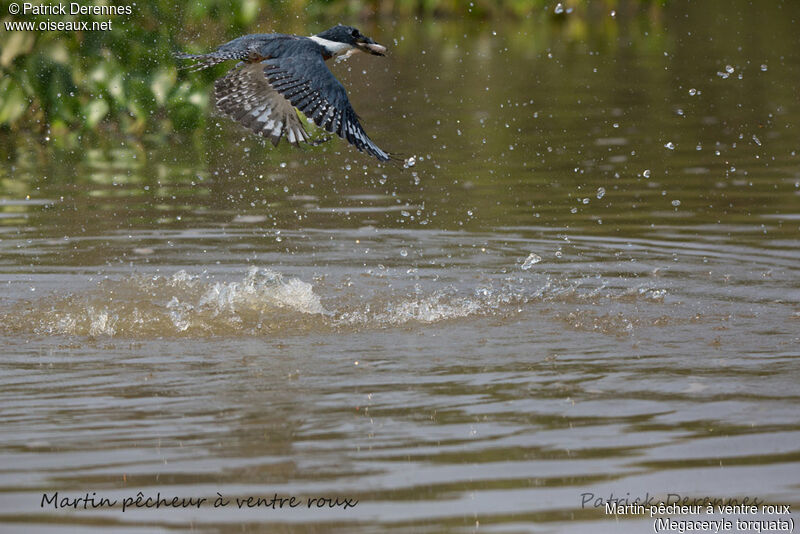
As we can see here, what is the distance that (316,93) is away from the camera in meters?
6.38

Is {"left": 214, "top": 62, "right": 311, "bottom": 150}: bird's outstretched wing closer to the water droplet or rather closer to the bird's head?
the bird's head

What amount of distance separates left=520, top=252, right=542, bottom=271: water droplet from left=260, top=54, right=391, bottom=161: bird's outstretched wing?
5.40 feet

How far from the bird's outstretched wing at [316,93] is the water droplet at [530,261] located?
1.65 m

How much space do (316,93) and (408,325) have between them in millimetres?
1247

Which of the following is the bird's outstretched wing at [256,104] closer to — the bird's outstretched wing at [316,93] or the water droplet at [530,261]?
the bird's outstretched wing at [316,93]

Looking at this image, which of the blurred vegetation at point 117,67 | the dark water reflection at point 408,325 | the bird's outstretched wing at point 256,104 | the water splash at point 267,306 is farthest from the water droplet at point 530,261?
the blurred vegetation at point 117,67

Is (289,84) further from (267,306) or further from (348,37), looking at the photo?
(267,306)

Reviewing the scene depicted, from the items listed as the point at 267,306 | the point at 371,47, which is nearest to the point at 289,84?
the point at 371,47

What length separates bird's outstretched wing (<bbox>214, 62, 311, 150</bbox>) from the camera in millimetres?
7223

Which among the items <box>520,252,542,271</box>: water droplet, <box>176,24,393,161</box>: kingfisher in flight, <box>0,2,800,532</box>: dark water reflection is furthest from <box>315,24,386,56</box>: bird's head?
<box>520,252,542,271</box>: water droplet

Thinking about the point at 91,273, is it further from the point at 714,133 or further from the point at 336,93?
the point at 714,133

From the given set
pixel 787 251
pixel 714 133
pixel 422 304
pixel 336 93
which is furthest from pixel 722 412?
pixel 714 133

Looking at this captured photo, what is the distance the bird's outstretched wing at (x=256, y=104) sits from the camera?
722cm

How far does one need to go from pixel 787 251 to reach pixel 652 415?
10.9 feet
